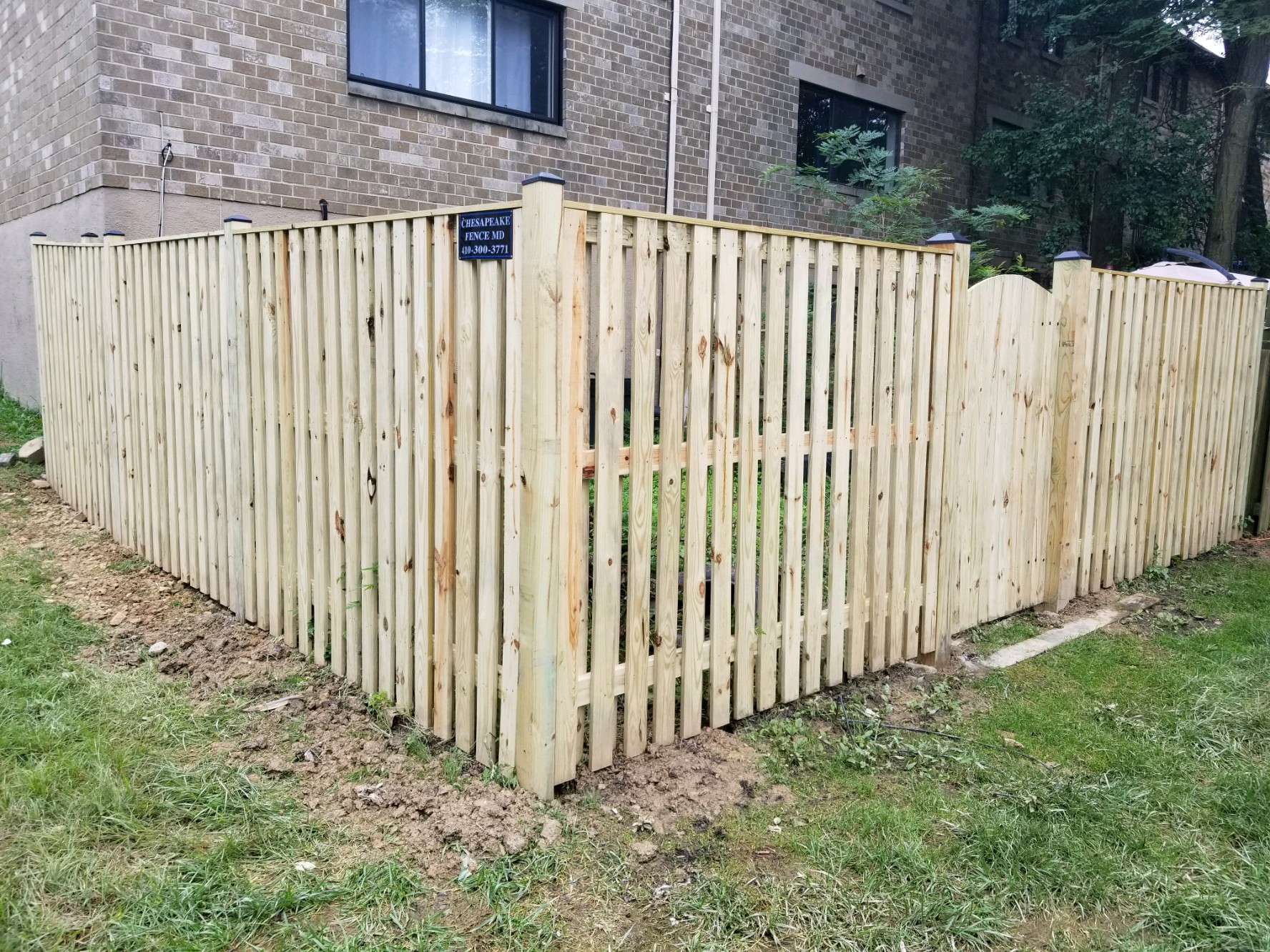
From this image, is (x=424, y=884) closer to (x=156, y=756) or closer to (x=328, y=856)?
(x=328, y=856)

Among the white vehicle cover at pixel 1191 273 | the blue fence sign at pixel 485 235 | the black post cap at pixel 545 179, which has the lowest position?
the blue fence sign at pixel 485 235

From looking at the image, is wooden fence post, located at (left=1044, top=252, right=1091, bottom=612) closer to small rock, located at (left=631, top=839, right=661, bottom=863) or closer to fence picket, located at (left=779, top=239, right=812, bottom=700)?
fence picket, located at (left=779, top=239, right=812, bottom=700)

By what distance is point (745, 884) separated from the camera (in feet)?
9.61

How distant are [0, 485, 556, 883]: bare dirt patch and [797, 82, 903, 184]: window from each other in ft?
35.9

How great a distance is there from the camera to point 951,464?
4.90 metres

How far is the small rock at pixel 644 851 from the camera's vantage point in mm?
3055

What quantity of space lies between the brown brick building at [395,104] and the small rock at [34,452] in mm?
1625

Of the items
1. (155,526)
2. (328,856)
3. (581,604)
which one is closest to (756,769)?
(581,604)

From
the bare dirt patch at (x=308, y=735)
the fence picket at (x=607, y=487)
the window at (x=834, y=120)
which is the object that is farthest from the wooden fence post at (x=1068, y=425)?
the window at (x=834, y=120)

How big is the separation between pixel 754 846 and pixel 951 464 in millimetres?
2461

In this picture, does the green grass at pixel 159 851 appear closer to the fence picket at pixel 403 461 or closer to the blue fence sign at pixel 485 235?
the fence picket at pixel 403 461

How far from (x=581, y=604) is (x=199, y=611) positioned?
2890mm

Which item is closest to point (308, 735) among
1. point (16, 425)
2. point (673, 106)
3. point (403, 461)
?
point (403, 461)

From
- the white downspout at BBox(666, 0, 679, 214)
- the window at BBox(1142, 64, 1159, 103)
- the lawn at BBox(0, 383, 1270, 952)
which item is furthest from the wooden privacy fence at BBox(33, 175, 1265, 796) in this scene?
the window at BBox(1142, 64, 1159, 103)
